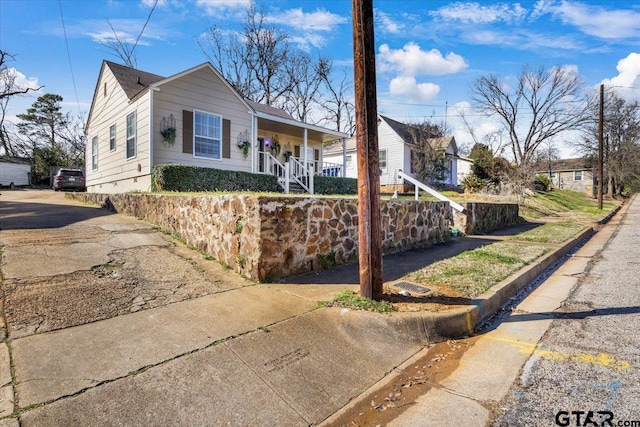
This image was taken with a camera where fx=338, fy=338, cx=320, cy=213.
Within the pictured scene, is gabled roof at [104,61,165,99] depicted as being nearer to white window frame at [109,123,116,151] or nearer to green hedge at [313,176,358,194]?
white window frame at [109,123,116,151]

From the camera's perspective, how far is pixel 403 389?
103 inches

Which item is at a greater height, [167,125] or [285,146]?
[285,146]

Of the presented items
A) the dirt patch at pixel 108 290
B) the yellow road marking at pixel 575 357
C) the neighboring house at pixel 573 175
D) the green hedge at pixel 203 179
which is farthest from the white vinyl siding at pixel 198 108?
the neighboring house at pixel 573 175

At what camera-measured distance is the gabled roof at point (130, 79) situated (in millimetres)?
12914

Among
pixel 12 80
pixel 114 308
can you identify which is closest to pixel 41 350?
pixel 114 308

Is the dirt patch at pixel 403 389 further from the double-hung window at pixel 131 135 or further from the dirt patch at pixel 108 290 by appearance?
the double-hung window at pixel 131 135

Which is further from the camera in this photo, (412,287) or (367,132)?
(412,287)

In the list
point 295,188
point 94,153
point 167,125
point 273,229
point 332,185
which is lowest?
point 273,229

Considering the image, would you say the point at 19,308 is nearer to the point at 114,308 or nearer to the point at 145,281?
the point at 114,308

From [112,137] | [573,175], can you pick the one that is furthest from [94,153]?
[573,175]

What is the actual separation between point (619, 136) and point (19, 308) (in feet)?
172

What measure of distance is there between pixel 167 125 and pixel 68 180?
13567 millimetres

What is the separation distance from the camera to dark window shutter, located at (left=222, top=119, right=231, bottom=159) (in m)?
13.0

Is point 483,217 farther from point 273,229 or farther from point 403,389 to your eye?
point 403,389
